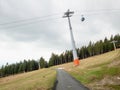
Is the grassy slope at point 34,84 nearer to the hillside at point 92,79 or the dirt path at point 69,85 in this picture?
the hillside at point 92,79

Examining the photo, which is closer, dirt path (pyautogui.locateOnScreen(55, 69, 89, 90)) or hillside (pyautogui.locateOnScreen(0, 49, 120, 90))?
dirt path (pyautogui.locateOnScreen(55, 69, 89, 90))

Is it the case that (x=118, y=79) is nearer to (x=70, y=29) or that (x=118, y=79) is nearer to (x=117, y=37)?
(x=70, y=29)

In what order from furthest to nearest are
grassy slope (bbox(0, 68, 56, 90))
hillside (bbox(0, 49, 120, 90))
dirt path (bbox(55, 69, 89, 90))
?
grassy slope (bbox(0, 68, 56, 90))
hillside (bbox(0, 49, 120, 90))
dirt path (bbox(55, 69, 89, 90))

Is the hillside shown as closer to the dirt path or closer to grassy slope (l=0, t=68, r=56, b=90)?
grassy slope (l=0, t=68, r=56, b=90)

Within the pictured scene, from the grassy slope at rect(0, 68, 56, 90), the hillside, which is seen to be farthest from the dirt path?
the grassy slope at rect(0, 68, 56, 90)

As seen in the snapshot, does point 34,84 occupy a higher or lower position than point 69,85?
higher

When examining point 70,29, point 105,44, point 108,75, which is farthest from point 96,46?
point 108,75

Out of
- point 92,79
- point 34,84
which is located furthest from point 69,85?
point 34,84

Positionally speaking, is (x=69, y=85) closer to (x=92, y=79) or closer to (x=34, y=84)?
(x=92, y=79)

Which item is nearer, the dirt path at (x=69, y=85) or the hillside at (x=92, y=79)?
the dirt path at (x=69, y=85)

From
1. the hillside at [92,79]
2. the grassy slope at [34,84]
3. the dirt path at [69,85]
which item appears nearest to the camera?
the dirt path at [69,85]

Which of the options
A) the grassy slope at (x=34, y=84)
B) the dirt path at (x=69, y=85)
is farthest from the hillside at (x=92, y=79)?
the dirt path at (x=69, y=85)

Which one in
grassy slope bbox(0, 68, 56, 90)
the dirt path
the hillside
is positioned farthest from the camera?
grassy slope bbox(0, 68, 56, 90)

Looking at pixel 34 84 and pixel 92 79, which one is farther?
pixel 34 84
